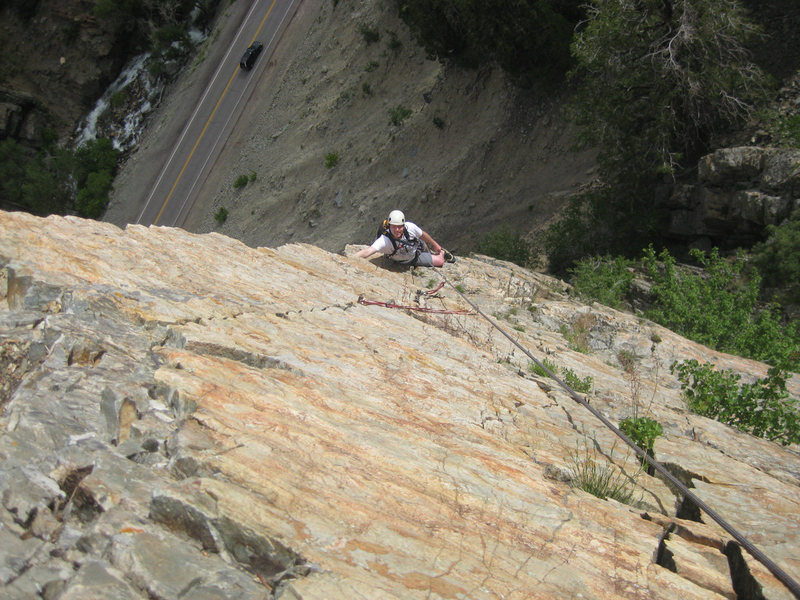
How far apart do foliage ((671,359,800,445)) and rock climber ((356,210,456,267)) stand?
4.70 metres

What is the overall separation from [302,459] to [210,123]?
1159 inches

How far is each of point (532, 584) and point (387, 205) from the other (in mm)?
19893

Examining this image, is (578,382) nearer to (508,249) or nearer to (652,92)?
(652,92)

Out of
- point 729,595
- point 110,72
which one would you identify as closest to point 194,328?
point 729,595

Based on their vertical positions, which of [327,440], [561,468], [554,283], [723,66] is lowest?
[327,440]

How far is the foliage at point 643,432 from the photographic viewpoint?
5.96 m

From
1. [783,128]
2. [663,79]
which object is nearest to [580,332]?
[663,79]

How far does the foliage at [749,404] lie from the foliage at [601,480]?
2.87 metres

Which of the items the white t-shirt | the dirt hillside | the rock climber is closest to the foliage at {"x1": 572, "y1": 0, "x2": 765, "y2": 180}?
the dirt hillside

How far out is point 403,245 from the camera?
34.5 ft

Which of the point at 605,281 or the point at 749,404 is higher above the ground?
the point at 605,281

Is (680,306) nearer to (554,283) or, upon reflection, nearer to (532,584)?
(554,283)

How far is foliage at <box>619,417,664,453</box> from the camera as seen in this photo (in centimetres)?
596

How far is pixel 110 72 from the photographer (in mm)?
34094
